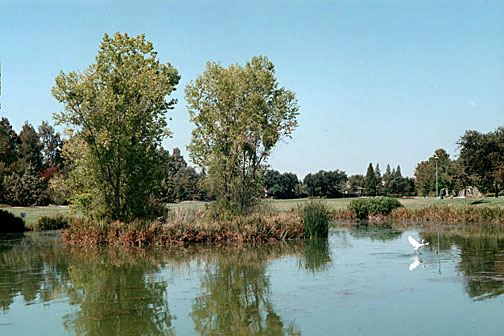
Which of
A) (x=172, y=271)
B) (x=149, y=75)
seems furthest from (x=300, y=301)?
(x=149, y=75)

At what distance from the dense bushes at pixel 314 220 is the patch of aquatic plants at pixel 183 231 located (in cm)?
30

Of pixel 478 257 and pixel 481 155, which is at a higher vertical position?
pixel 481 155

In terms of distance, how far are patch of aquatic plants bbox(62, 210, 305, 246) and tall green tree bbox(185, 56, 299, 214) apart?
4.26 meters

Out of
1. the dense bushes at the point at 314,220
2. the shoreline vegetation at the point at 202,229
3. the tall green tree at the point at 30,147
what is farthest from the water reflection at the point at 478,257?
the tall green tree at the point at 30,147

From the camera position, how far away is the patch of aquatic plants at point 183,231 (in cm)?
2134

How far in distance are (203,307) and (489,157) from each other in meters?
41.0

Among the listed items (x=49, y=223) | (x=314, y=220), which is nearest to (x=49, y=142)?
(x=49, y=223)

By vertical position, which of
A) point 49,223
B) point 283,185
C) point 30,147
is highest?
point 30,147

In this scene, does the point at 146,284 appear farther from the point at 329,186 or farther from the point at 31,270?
the point at 329,186

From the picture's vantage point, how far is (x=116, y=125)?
75.2 feet

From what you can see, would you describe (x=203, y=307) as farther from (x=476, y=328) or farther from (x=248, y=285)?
(x=476, y=328)

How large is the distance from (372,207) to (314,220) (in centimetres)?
1534

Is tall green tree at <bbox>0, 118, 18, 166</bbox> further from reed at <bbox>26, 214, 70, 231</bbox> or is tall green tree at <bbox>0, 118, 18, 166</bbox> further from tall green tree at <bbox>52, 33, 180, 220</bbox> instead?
tall green tree at <bbox>52, 33, 180, 220</bbox>

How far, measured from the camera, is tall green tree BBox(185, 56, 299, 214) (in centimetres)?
2808
